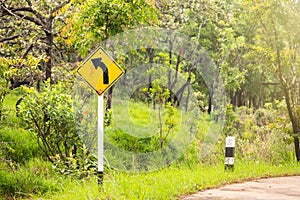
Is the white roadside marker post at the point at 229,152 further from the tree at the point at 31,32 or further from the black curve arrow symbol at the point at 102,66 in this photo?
the tree at the point at 31,32

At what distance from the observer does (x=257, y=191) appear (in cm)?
885

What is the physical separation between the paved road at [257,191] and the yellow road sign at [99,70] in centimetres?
236

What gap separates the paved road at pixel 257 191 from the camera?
811 centimetres

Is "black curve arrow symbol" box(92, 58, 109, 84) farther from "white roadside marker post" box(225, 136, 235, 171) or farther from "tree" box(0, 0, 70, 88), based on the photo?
"tree" box(0, 0, 70, 88)

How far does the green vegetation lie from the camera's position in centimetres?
1069

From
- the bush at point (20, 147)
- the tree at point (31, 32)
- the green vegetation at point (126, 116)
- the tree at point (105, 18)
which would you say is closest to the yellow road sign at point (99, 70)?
the green vegetation at point (126, 116)

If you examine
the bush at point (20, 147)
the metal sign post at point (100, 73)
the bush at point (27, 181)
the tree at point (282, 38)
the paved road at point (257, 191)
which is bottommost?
the bush at point (27, 181)

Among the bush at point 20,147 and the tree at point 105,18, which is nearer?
the tree at point 105,18

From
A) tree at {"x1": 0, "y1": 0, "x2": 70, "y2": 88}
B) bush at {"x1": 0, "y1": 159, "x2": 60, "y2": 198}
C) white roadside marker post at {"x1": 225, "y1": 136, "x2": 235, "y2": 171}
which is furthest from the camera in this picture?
tree at {"x1": 0, "y1": 0, "x2": 70, "y2": 88}

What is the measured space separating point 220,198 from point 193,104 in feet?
27.6

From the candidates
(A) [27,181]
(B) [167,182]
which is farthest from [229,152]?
(A) [27,181]

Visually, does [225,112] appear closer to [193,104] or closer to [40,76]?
[193,104]

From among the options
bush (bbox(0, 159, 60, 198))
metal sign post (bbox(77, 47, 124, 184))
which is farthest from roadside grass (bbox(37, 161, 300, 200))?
bush (bbox(0, 159, 60, 198))

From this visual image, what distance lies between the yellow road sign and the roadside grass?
1.64 m
